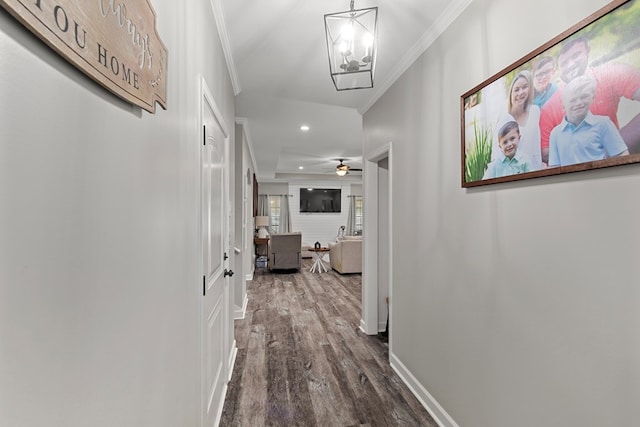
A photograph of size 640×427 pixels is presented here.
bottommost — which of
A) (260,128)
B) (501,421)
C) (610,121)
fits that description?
(501,421)

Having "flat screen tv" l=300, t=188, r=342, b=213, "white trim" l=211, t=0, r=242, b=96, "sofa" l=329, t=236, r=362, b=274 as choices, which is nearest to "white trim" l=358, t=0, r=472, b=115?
"white trim" l=211, t=0, r=242, b=96

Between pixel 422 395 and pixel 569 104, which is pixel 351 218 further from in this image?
pixel 569 104

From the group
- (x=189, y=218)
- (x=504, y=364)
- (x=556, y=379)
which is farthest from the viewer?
(x=504, y=364)

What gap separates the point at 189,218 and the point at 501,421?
1750 millimetres

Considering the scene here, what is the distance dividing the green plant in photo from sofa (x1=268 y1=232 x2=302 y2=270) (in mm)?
5482

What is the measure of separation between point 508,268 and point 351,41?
54.2 inches

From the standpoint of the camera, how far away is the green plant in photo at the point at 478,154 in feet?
5.35

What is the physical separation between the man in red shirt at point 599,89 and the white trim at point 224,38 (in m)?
1.77

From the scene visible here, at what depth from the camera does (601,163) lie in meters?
1.06

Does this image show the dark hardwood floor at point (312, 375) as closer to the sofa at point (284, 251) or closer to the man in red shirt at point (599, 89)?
the man in red shirt at point (599, 89)

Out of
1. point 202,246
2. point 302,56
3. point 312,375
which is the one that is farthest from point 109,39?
point 312,375

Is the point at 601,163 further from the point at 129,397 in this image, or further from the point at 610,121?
the point at 129,397

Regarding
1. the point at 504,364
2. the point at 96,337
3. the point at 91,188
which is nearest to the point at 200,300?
the point at 96,337

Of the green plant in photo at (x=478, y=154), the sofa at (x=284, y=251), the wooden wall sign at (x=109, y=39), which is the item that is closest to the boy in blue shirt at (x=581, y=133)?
the green plant in photo at (x=478, y=154)
